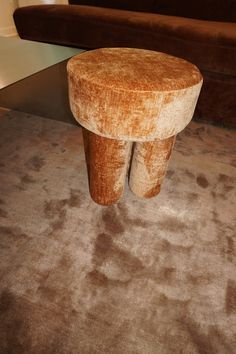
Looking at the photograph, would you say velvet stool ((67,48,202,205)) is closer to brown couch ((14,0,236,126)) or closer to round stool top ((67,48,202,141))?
round stool top ((67,48,202,141))

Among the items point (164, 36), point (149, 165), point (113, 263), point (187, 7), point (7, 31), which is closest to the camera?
point (113, 263)

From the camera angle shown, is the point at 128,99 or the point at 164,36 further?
the point at 164,36

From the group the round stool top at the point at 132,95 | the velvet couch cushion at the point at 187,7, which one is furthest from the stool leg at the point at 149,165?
the velvet couch cushion at the point at 187,7

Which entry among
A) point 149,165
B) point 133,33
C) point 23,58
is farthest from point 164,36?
point 149,165

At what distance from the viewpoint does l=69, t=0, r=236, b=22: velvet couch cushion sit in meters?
1.87

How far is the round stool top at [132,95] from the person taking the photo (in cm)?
59

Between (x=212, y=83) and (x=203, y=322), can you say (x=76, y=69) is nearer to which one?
(x=203, y=322)

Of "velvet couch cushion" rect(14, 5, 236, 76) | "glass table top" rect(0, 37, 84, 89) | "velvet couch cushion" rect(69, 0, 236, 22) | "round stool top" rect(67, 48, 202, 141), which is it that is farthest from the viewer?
"velvet couch cushion" rect(69, 0, 236, 22)

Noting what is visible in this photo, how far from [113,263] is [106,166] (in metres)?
0.30

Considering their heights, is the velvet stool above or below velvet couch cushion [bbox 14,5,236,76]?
above

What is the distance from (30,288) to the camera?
0.66m

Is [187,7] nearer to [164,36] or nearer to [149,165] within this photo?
[164,36]

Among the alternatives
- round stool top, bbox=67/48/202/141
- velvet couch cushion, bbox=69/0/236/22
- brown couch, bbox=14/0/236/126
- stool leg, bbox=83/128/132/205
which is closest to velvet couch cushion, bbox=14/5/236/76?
brown couch, bbox=14/0/236/126

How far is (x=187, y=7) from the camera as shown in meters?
1.96
